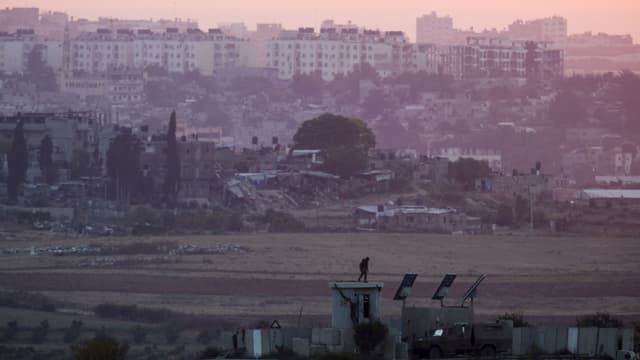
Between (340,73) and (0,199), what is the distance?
4793cm

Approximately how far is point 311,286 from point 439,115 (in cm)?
4787

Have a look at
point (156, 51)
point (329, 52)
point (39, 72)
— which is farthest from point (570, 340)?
point (329, 52)

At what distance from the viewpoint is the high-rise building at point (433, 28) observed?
114000 millimetres

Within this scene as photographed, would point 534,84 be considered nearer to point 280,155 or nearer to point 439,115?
point 439,115

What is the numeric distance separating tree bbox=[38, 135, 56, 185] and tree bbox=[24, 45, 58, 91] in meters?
33.2

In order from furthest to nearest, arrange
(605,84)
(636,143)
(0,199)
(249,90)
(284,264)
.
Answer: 1. (249,90)
2. (605,84)
3. (636,143)
4. (0,199)
5. (284,264)

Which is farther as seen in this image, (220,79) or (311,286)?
(220,79)

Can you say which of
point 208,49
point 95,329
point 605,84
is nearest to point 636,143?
point 605,84

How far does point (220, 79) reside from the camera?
92312 millimetres

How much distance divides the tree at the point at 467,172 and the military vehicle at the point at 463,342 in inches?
1421

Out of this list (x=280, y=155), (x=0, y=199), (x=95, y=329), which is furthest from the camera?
(x=280, y=155)

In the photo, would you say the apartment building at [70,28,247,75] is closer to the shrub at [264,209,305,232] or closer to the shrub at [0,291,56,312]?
the shrub at [264,209,305,232]

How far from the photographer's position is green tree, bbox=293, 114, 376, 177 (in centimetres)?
5322

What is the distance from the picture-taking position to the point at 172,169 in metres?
50.1
